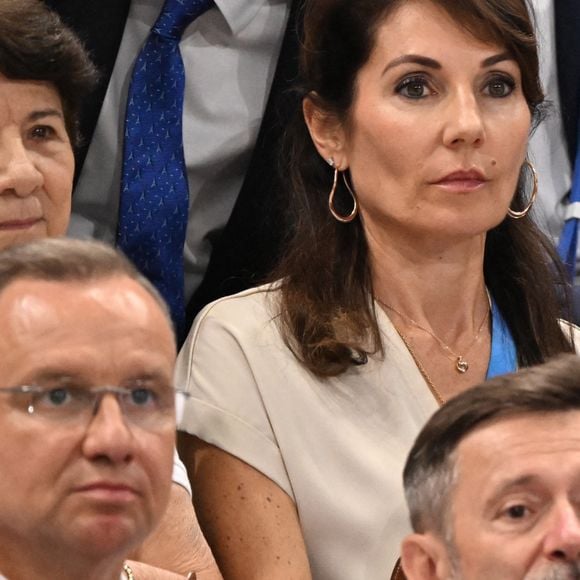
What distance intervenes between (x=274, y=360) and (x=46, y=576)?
1.08 metres

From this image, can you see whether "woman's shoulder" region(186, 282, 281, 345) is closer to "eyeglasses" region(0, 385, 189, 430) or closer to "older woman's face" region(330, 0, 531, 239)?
"older woman's face" region(330, 0, 531, 239)

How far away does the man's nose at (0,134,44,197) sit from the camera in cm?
270

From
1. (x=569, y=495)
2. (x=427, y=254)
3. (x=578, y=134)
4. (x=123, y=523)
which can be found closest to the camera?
(x=123, y=523)

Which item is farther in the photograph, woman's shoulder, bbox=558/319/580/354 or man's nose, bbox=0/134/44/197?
woman's shoulder, bbox=558/319/580/354

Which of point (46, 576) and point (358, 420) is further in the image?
point (358, 420)

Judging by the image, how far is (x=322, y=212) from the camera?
320 cm

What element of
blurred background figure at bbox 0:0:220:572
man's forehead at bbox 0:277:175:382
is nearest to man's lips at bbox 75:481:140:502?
man's forehead at bbox 0:277:175:382

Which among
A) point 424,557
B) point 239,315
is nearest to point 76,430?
point 424,557

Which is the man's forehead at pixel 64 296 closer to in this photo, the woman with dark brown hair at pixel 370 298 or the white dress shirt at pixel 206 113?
the woman with dark brown hair at pixel 370 298

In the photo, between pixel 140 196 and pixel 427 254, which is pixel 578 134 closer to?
pixel 427 254

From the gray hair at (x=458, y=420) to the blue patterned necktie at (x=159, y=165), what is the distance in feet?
3.61

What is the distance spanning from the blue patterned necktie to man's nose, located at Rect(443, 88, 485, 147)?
0.55 meters

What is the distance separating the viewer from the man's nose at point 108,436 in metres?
1.88

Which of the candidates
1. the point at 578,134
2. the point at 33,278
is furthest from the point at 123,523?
the point at 578,134
